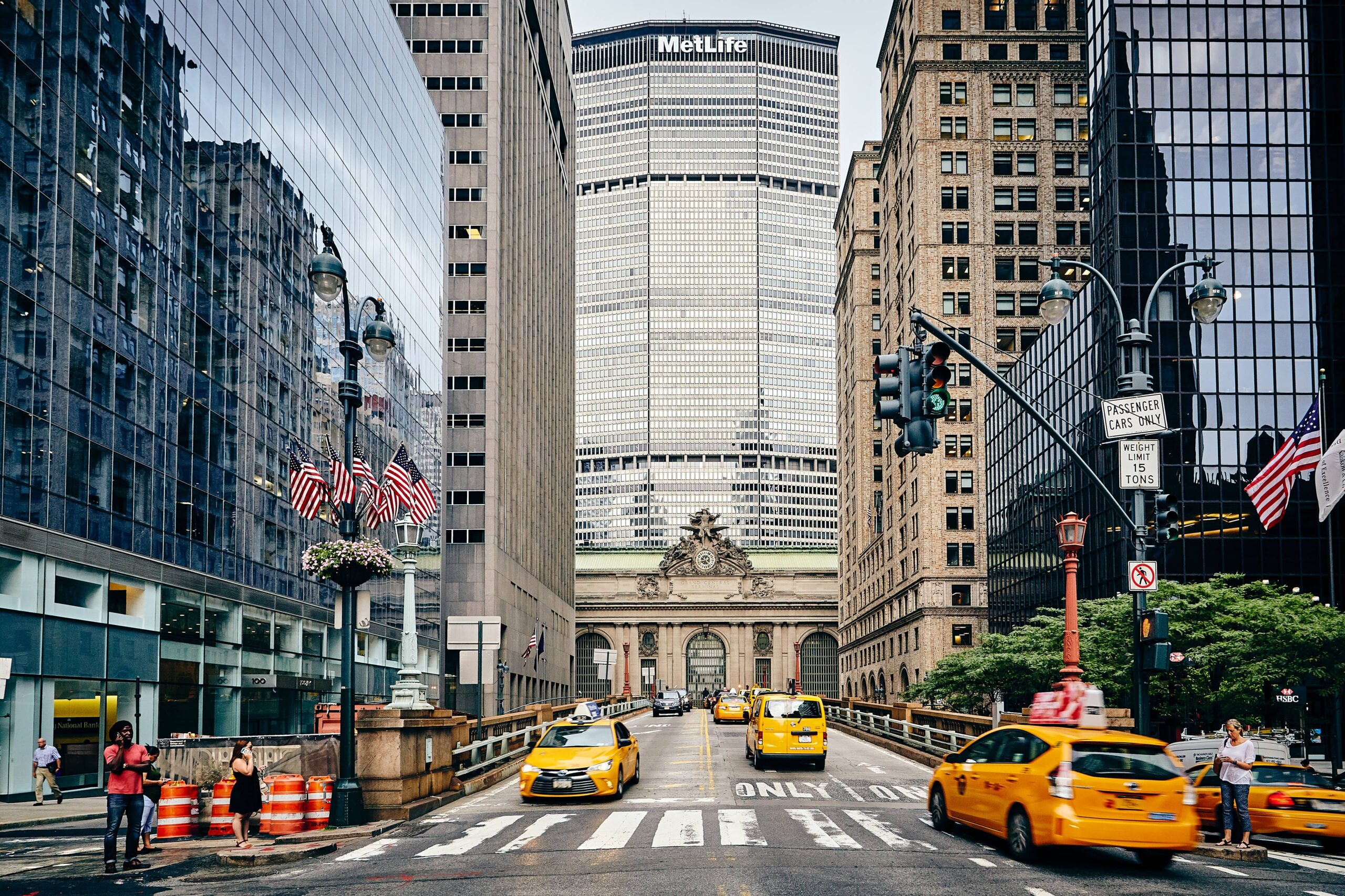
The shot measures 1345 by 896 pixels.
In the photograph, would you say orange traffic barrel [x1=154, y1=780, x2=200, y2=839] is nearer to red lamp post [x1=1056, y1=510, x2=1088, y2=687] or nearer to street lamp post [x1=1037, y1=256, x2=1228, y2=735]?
red lamp post [x1=1056, y1=510, x2=1088, y2=687]

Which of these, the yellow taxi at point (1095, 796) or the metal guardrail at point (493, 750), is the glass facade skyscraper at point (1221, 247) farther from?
the yellow taxi at point (1095, 796)

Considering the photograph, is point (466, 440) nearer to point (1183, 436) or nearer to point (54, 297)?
point (1183, 436)

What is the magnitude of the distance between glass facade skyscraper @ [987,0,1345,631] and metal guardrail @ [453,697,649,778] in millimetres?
31514

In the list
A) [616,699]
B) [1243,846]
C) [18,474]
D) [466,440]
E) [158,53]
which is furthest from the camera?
[616,699]

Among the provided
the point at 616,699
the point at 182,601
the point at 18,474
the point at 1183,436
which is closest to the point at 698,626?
the point at 616,699

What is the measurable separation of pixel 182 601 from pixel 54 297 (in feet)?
36.2

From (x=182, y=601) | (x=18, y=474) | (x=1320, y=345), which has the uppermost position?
(x=1320, y=345)

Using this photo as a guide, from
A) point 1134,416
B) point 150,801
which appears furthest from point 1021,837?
point 150,801

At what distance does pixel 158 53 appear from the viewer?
37.7m

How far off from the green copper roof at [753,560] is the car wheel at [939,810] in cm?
12897

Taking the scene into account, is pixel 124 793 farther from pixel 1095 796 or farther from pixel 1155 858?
pixel 1155 858

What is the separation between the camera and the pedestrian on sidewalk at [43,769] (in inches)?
1118

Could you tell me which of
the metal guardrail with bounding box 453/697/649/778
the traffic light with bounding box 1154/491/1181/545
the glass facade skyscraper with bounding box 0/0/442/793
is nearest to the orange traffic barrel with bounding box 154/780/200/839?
the metal guardrail with bounding box 453/697/649/778

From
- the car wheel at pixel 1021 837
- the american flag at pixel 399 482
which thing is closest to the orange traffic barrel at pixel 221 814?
the american flag at pixel 399 482
